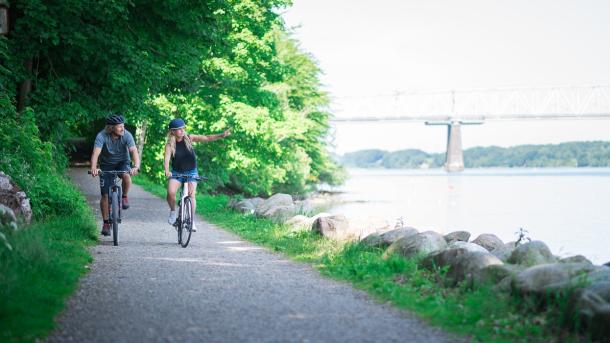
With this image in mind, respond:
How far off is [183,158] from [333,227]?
266 centimetres

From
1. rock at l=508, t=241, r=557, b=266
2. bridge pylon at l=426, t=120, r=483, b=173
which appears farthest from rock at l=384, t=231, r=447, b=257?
bridge pylon at l=426, t=120, r=483, b=173

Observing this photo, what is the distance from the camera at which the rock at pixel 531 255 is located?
6.70 meters

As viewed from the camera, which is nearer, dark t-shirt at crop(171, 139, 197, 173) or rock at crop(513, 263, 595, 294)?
rock at crop(513, 263, 595, 294)

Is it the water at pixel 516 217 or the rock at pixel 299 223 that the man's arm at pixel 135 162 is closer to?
the rock at pixel 299 223

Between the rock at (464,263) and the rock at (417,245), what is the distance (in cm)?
92

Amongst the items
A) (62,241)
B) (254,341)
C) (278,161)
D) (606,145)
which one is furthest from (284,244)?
(606,145)

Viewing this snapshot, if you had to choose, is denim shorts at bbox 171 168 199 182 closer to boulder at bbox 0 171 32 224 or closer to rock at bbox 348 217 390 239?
boulder at bbox 0 171 32 224

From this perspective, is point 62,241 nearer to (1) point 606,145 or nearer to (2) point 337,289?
(2) point 337,289

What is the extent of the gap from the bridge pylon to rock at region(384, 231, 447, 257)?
8166 cm

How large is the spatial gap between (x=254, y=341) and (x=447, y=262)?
284 centimetres

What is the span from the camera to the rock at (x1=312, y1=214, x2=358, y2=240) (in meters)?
10.4

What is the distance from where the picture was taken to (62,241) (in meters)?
8.51

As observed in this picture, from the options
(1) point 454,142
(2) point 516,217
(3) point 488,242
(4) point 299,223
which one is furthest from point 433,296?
(1) point 454,142

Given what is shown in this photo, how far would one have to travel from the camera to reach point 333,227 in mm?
10484
